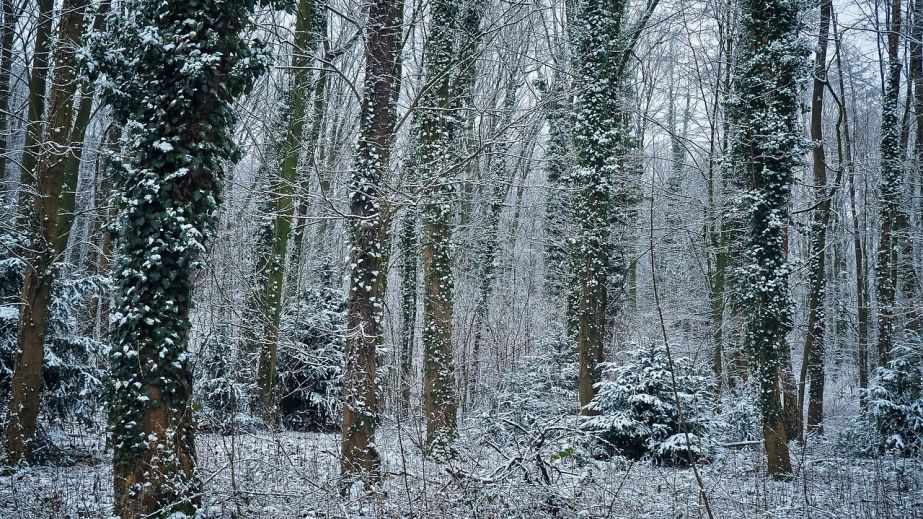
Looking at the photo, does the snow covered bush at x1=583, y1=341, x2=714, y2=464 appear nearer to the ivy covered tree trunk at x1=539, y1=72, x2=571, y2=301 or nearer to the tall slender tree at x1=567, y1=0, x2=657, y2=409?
the tall slender tree at x1=567, y1=0, x2=657, y2=409

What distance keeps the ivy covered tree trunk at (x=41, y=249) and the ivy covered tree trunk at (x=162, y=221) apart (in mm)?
2772

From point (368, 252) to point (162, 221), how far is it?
2.69 m

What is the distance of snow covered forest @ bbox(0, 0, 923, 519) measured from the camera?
5949 millimetres

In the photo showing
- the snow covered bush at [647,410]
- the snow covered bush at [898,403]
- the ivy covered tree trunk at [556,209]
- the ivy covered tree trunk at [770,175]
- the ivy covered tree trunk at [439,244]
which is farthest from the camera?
the ivy covered tree trunk at [556,209]

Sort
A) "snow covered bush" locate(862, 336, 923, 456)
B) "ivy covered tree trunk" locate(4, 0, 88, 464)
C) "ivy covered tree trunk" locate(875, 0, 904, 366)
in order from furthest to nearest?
"ivy covered tree trunk" locate(875, 0, 904, 366) < "snow covered bush" locate(862, 336, 923, 456) < "ivy covered tree trunk" locate(4, 0, 88, 464)

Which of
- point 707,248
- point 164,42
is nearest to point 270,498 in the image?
point 164,42

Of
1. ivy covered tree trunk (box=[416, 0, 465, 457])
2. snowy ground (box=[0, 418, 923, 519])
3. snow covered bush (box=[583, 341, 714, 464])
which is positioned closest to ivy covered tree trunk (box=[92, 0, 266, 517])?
snowy ground (box=[0, 418, 923, 519])

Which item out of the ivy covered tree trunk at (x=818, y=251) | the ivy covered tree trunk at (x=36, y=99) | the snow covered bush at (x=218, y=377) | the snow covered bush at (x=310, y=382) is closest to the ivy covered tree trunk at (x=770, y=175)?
the ivy covered tree trunk at (x=818, y=251)

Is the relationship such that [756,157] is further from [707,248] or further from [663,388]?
[707,248]

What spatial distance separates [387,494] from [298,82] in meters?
9.75

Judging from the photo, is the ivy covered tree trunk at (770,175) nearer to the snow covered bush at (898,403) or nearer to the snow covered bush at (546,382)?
the snow covered bush at (898,403)

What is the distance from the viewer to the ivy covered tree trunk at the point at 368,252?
7637 millimetres

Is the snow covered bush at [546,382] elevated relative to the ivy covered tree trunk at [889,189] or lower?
lower

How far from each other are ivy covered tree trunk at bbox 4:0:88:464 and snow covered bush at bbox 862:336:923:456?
14.0 meters
